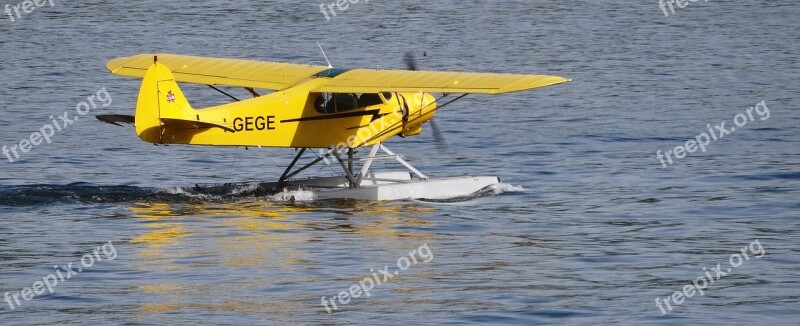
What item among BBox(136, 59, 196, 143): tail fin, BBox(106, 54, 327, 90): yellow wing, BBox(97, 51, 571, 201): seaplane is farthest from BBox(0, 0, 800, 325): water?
BBox(106, 54, 327, 90): yellow wing

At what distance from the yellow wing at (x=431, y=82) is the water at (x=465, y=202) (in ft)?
6.10

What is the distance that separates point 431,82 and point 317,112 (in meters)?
2.00

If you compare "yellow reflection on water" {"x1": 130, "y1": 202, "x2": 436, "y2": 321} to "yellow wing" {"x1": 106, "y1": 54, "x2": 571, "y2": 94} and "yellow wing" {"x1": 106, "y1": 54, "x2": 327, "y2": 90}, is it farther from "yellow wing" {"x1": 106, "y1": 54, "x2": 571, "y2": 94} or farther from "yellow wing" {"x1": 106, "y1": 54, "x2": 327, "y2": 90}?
"yellow wing" {"x1": 106, "y1": 54, "x2": 327, "y2": 90}

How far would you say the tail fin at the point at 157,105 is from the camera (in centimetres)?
2167

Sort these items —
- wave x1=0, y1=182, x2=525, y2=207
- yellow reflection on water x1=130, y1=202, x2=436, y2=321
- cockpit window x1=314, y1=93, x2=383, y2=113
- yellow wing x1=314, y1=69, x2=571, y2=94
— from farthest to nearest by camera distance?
cockpit window x1=314, y1=93, x2=383, y2=113 → wave x1=0, y1=182, x2=525, y2=207 → yellow wing x1=314, y1=69, x2=571, y2=94 → yellow reflection on water x1=130, y1=202, x2=436, y2=321

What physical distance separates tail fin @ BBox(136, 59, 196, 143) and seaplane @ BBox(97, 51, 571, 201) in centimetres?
1

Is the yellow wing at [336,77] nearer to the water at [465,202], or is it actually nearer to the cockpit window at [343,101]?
the cockpit window at [343,101]

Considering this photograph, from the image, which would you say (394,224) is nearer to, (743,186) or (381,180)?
(381,180)

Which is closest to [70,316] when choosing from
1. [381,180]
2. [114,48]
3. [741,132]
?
[381,180]

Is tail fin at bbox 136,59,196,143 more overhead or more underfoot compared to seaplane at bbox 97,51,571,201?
more overhead

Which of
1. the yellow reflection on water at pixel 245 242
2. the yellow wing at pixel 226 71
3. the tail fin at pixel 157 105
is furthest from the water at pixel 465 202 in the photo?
the yellow wing at pixel 226 71

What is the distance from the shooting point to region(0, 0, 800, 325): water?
16.7 m

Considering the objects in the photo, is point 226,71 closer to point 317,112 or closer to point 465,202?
point 317,112

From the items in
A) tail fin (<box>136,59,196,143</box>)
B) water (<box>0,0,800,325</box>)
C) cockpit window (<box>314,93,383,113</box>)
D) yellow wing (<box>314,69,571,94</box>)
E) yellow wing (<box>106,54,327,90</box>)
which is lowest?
water (<box>0,0,800,325</box>)
